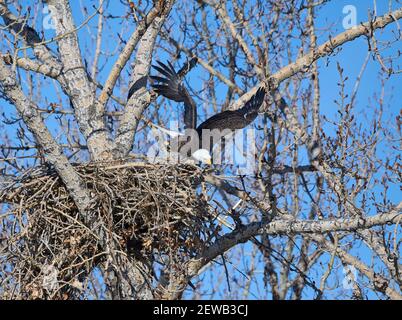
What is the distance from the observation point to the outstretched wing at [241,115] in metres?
7.71

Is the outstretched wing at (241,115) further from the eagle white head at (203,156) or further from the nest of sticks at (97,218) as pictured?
the nest of sticks at (97,218)

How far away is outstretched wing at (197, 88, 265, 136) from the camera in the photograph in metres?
7.71

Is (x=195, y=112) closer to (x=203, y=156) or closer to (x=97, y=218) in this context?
(x=203, y=156)

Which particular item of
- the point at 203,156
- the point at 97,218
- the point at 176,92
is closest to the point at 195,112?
the point at 176,92

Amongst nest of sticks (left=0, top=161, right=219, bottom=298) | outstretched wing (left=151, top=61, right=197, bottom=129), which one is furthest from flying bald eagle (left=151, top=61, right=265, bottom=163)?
nest of sticks (left=0, top=161, right=219, bottom=298)

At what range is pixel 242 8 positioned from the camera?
1038 centimetres

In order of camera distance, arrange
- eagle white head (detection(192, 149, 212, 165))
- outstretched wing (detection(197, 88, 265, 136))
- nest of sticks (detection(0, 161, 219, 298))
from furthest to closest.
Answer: eagle white head (detection(192, 149, 212, 165)), outstretched wing (detection(197, 88, 265, 136)), nest of sticks (detection(0, 161, 219, 298))

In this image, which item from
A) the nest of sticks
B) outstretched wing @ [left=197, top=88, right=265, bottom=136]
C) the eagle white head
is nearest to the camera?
the nest of sticks

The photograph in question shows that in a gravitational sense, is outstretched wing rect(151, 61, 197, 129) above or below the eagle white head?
above

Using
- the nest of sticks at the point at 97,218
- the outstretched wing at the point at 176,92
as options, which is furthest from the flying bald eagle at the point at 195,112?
the nest of sticks at the point at 97,218

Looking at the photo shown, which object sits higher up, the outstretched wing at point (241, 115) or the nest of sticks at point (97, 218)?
the outstretched wing at point (241, 115)

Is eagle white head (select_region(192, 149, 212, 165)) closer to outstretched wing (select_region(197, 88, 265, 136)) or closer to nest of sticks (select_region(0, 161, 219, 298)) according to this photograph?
outstretched wing (select_region(197, 88, 265, 136))

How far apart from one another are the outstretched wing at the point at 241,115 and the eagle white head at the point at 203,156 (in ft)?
1.06
